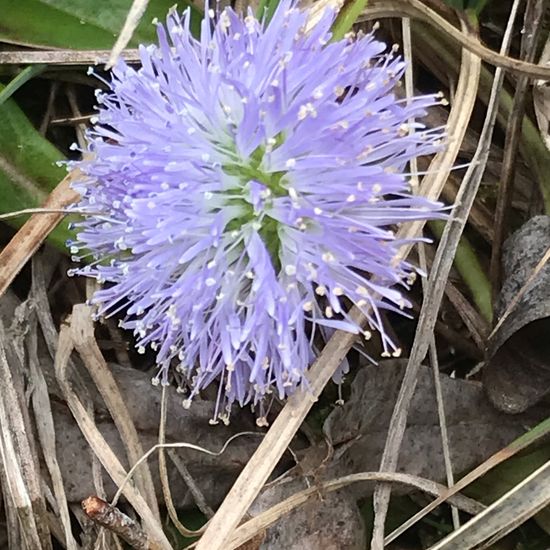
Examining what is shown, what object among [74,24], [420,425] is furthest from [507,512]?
[74,24]

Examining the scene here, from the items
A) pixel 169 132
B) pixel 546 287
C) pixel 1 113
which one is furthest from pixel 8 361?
pixel 546 287

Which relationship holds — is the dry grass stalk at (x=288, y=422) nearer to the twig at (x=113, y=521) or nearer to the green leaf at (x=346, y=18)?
the twig at (x=113, y=521)

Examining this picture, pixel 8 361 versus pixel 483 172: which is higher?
pixel 483 172

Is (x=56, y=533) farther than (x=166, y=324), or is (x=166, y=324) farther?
(x=56, y=533)

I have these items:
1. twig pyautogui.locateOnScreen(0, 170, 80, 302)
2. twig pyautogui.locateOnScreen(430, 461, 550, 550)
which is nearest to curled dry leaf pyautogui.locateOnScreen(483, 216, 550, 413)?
twig pyautogui.locateOnScreen(430, 461, 550, 550)

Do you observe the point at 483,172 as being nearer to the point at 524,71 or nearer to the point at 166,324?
the point at 524,71
